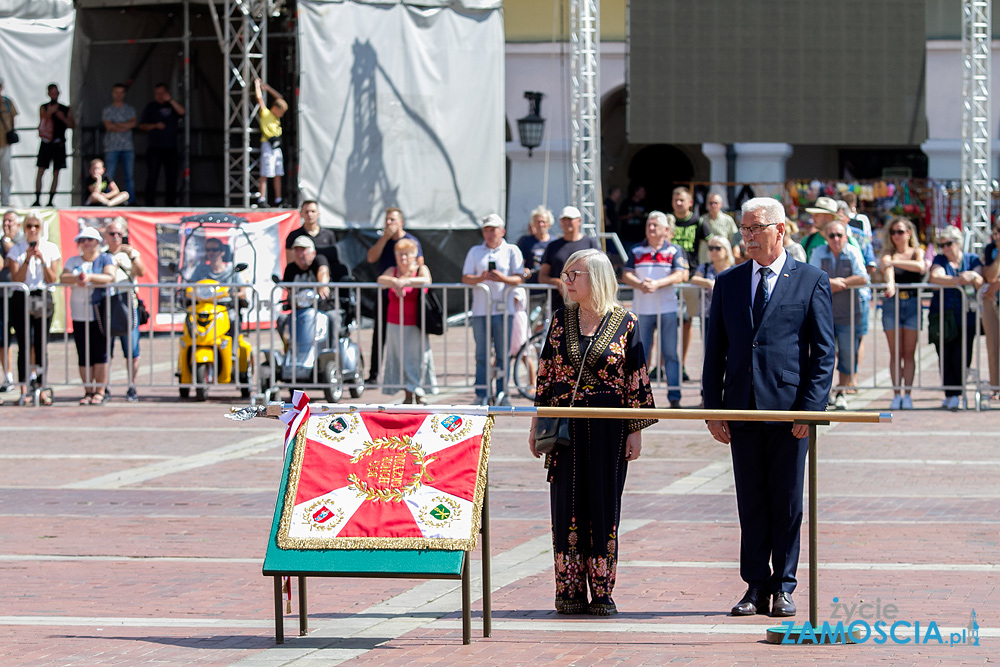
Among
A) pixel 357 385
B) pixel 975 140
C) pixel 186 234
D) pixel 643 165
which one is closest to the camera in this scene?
pixel 357 385

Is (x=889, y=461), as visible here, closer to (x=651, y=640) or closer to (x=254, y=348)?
(x=651, y=640)

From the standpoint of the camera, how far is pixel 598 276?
6.56 meters

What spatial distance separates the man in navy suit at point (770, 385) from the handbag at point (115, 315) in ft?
29.9

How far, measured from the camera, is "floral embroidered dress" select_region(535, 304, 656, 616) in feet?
21.4

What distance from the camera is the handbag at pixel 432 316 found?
13966 millimetres

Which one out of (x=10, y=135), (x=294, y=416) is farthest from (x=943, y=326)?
(x=10, y=135)

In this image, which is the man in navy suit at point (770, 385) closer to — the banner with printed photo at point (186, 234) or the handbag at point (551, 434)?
the handbag at point (551, 434)

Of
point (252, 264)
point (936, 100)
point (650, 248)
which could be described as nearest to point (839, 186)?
point (936, 100)

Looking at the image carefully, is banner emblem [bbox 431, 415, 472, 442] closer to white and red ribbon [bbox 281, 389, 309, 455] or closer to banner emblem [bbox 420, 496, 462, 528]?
banner emblem [bbox 420, 496, 462, 528]

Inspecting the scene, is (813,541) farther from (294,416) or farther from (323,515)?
(294,416)

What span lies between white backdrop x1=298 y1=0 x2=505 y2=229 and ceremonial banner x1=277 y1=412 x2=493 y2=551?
16.8 meters

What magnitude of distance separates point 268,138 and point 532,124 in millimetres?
7170

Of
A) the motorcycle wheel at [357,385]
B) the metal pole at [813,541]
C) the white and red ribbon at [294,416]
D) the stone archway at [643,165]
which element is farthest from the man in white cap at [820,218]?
the stone archway at [643,165]

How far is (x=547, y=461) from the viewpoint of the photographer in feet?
21.4
